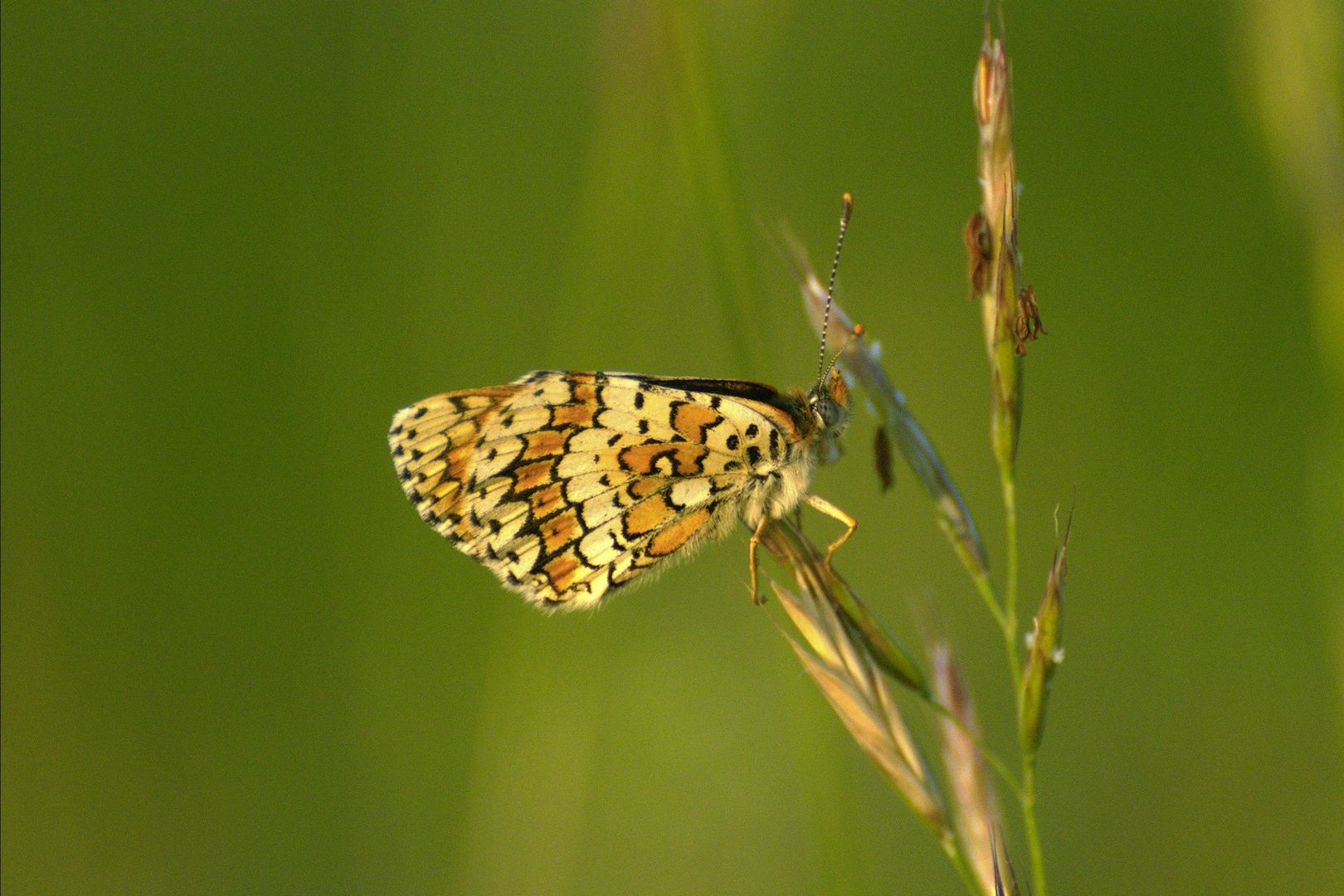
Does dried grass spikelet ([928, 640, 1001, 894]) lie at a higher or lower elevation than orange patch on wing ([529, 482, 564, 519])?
lower

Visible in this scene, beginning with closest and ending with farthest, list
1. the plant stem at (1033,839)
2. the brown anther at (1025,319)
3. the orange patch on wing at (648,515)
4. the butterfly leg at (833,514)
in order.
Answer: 1. the plant stem at (1033,839)
2. the brown anther at (1025,319)
3. the butterfly leg at (833,514)
4. the orange patch on wing at (648,515)

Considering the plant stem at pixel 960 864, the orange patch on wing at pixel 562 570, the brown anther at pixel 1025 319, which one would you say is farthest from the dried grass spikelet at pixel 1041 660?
the orange patch on wing at pixel 562 570

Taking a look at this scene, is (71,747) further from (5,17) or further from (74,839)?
(5,17)

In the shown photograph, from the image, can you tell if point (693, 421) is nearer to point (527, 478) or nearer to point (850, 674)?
point (527, 478)

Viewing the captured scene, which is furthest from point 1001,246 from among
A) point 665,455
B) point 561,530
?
point 561,530

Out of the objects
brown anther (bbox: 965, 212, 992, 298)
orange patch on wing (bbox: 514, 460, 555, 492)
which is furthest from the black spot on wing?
brown anther (bbox: 965, 212, 992, 298)

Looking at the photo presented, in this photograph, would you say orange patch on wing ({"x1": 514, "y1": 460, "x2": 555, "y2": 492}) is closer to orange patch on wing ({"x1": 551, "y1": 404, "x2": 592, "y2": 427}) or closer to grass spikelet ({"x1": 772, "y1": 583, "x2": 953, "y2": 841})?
Result: orange patch on wing ({"x1": 551, "y1": 404, "x2": 592, "y2": 427})

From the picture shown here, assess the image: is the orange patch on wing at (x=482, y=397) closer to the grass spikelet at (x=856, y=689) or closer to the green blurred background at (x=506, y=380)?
the green blurred background at (x=506, y=380)
